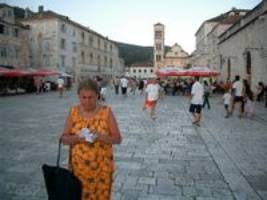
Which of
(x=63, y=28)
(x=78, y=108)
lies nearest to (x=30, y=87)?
(x=63, y=28)

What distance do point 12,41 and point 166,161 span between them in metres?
42.0

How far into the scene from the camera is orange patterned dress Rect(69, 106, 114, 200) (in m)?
3.34

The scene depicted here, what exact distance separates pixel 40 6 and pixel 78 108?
60.2 m

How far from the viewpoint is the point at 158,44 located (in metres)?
95.6

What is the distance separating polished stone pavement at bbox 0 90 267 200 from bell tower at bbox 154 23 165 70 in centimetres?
8389

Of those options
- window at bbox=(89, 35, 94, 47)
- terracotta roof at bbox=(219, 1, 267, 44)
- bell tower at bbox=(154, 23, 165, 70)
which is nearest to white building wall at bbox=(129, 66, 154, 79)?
bell tower at bbox=(154, 23, 165, 70)

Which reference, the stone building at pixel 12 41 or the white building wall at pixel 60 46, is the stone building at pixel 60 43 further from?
the stone building at pixel 12 41

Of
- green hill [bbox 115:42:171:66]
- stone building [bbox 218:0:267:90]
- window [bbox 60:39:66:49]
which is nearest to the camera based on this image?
stone building [bbox 218:0:267:90]

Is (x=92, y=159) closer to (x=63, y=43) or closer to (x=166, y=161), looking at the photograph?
(x=166, y=161)

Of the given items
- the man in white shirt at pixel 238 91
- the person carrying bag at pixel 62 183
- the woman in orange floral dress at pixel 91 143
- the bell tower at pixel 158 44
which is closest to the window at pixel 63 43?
the bell tower at pixel 158 44

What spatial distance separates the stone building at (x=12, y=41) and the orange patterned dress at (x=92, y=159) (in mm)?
42126

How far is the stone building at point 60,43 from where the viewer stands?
53375 mm

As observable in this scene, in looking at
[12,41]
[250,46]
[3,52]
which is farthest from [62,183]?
[12,41]

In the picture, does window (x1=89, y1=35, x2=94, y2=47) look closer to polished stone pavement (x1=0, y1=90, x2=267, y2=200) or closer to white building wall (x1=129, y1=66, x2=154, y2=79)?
white building wall (x1=129, y1=66, x2=154, y2=79)
